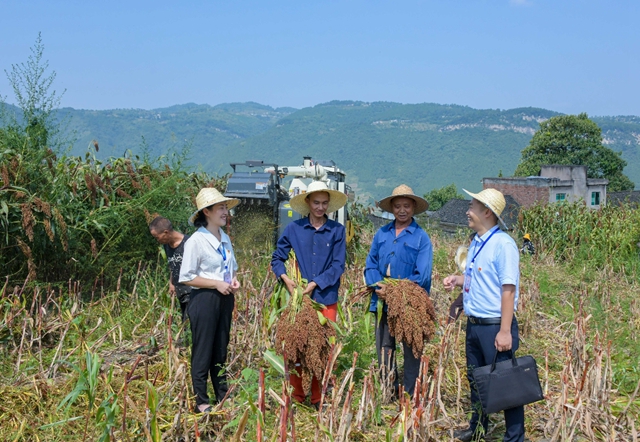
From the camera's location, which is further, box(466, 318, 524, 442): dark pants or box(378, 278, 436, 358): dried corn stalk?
box(378, 278, 436, 358): dried corn stalk

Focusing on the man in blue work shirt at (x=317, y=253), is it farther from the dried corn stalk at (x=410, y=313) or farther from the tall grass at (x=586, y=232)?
the tall grass at (x=586, y=232)

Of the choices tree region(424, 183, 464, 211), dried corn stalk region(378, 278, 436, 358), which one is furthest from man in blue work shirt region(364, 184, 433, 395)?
tree region(424, 183, 464, 211)

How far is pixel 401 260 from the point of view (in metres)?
4.36

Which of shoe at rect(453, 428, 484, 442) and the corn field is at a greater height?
the corn field

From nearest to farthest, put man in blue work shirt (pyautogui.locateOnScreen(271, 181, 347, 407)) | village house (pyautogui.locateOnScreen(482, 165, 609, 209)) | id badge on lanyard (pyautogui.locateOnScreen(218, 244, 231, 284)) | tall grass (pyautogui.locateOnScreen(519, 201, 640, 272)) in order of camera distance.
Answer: id badge on lanyard (pyautogui.locateOnScreen(218, 244, 231, 284)) → man in blue work shirt (pyautogui.locateOnScreen(271, 181, 347, 407)) → tall grass (pyautogui.locateOnScreen(519, 201, 640, 272)) → village house (pyautogui.locateOnScreen(482, 165, 609, 209))

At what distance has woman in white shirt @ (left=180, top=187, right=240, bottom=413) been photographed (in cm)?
400

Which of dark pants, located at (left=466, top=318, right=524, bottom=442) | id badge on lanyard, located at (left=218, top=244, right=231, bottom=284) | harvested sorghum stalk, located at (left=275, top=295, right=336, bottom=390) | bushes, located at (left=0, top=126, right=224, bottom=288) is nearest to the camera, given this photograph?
dark pants, located at (left=466, top=318, right=524, bottom=442)

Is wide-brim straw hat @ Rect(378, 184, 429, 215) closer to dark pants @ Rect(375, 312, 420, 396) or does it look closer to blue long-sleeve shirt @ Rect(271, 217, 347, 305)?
blue long-sleeve shirt @ Rect(271, 217, 347, 305)

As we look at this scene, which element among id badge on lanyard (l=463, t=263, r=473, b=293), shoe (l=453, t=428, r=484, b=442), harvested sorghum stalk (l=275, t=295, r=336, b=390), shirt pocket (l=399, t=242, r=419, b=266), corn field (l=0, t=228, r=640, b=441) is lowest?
shoe (l=453, t=428, r=484, b=442)

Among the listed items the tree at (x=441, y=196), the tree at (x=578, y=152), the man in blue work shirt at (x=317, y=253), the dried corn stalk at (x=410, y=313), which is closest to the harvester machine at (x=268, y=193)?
the man in blue work shirt at (x=317, y=253)

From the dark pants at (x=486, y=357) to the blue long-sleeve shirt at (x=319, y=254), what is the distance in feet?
3.36

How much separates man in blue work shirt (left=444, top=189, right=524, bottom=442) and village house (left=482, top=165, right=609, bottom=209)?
42731 mm

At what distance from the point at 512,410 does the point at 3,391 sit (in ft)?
11.4

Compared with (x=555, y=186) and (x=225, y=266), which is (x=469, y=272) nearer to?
(x=225, y=266)
